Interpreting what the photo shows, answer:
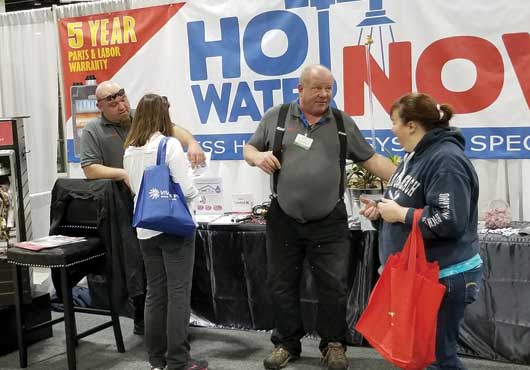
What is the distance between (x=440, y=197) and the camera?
2.00 m

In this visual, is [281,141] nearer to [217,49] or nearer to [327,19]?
[327,19]

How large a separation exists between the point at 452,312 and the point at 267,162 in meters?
1.22

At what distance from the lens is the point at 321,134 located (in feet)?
10.00

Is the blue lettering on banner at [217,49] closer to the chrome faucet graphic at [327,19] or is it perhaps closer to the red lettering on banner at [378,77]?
the chrome faucet graphic at [327,19]

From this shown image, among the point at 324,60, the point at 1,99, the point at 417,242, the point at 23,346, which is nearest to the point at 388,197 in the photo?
the point at 417,242

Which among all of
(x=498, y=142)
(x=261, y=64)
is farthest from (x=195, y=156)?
(x=498, y=142)

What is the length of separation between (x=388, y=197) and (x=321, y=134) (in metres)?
0.89

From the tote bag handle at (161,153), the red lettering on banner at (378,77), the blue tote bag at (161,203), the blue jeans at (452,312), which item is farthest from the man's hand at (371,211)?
the red lettering on banner at (378,77)

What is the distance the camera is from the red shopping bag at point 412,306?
78.4 inches

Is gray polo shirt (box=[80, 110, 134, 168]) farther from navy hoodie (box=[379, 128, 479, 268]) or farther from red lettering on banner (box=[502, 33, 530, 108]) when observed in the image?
red lettering on banner (box=[502, 33, 530, 108])

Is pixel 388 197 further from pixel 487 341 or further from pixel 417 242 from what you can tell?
pixel 487 341

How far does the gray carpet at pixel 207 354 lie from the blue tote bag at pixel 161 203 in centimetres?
91

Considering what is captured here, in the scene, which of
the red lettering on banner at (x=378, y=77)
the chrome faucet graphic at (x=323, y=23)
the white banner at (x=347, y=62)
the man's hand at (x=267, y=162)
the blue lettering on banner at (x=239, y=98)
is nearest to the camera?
the man's hand at (x=267, y=162)

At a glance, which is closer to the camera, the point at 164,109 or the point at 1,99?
the point at 164,109
